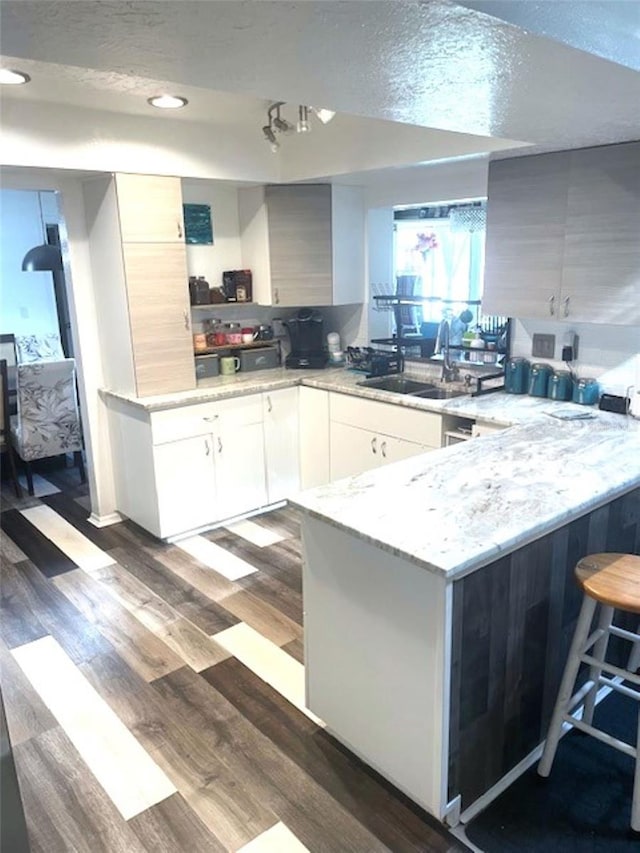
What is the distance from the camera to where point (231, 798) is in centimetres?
205

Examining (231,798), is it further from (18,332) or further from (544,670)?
(18,332)

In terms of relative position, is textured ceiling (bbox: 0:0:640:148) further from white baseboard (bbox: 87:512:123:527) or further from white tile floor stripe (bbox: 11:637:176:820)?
white baseboard (bbox: 87:512:123:527)

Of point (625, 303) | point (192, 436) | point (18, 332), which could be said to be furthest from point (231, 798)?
point (18, 332)

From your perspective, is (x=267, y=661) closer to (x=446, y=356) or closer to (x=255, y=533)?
(x=255, y=533)

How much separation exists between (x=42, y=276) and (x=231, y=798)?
20.6 feet

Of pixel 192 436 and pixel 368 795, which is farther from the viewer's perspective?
pixel 192 436

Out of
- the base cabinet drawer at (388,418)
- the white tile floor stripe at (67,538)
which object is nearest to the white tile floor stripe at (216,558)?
the white tile floor stripe at (67,538)

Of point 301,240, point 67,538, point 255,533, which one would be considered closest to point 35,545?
point 67,538

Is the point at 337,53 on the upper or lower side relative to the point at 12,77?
lower

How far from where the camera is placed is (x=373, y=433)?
3803 mm

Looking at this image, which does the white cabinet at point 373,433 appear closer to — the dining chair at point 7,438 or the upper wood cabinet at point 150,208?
the upper wood cabinet at point 150,208

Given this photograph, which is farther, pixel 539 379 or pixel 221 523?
pixel 221 523

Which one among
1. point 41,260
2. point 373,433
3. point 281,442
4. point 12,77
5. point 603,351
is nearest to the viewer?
point 12,77

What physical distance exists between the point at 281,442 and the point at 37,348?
325 centimetres
